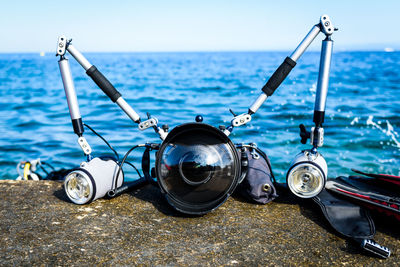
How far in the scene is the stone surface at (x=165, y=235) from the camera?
287cm

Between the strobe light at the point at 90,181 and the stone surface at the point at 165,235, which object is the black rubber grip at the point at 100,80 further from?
the stone surface at the point at 165,235

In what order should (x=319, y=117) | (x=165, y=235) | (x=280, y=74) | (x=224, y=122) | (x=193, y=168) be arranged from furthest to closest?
1. (x=224, y=122)
2. (x=280, y=74)
3. (x=319, y=117)
4. (x=193, y=168)
5. (x=165, y=235)

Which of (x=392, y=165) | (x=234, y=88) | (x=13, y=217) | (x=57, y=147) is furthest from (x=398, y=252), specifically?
(x=234, y=88)

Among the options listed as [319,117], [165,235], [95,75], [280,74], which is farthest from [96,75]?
[319,117]

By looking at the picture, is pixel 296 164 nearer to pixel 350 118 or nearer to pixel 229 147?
pixel 229 147

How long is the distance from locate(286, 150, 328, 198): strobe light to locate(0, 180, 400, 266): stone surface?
0.29m

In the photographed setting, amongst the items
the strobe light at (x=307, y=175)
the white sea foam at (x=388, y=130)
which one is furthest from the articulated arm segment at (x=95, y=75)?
the white sea foam at (x=388, y=130)

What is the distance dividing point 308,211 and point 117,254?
1.99 m

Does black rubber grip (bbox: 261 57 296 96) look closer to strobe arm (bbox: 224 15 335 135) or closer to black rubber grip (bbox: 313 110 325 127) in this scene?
strobe arm (bbox: 224 15 335 135)

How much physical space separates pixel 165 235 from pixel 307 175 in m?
1.50

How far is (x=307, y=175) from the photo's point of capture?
3.47 m

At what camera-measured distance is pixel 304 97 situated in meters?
20.5

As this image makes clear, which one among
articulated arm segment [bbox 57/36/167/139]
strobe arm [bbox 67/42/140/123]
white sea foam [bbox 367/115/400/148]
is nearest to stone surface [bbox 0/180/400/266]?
Answer: articulated arm segment [bbox 57/36/167/139]

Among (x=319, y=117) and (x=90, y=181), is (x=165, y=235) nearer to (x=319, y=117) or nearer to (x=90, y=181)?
(x=90, y=181)
